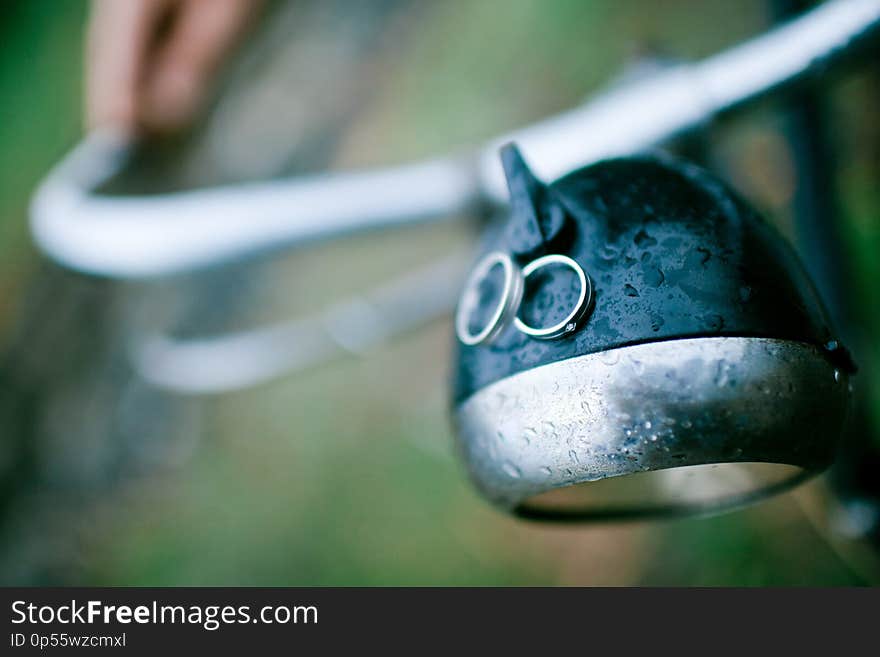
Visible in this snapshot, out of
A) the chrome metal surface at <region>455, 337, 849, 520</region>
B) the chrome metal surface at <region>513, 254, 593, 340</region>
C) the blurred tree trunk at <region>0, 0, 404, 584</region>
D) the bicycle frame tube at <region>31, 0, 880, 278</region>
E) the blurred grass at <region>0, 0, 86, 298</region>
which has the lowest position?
the chrome metal surface at <region>455, 337, 849, 520</region>

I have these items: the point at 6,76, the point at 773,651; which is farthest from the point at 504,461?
the point at 6,76

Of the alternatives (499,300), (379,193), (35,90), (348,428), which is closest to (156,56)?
(379,193)

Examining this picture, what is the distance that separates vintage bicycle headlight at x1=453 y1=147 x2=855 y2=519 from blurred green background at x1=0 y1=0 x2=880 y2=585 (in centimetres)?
128

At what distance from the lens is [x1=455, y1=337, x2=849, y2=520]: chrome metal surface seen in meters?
0.36

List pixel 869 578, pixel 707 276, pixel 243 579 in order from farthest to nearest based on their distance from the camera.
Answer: pixel 243 579, pixel 869 578, pixel 707 276

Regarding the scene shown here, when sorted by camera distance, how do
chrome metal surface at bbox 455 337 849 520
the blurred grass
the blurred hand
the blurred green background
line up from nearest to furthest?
chrome metal surface at bbox 455 337 849 520 < the blurred hand < the blurred green background < the blurred grass

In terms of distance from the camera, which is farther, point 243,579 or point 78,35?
point 78,35

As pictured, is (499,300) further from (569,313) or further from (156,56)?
(156,56)

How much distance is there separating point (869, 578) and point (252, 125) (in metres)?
1.97

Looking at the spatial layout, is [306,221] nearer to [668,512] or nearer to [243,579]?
[668,512]

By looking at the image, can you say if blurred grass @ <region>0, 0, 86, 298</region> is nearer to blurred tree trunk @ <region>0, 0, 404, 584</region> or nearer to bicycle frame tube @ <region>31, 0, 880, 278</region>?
blurred tree trunk @ <region>0, 0, 404, 584</region>

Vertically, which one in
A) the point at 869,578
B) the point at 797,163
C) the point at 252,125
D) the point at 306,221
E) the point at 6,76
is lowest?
the point at 869,578

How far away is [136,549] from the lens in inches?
72.1

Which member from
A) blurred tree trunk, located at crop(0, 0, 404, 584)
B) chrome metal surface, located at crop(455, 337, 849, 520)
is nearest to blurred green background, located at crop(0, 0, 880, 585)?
blurred tree trunk, located at crop(0, 0, 404, 584)
